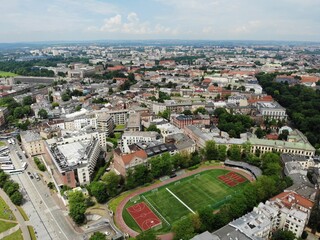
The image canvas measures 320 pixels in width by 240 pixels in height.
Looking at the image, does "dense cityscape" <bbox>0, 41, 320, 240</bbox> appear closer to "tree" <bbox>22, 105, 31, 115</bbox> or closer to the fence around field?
the fence around field

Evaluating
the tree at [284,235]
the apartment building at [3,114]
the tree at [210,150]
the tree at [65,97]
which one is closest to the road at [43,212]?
the tree at [284,235]

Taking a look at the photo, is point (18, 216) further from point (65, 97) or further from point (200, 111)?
point (65, 97)

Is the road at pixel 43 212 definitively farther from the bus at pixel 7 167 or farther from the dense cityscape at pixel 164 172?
the bus at pixel 7 167

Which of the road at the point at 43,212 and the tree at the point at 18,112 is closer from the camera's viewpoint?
the road at the point at 43,212

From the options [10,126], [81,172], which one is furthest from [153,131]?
[10,126]

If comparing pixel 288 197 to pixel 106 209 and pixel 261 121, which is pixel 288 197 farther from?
pixel 261 121

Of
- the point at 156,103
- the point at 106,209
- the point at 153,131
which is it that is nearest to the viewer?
the point at 106,209
